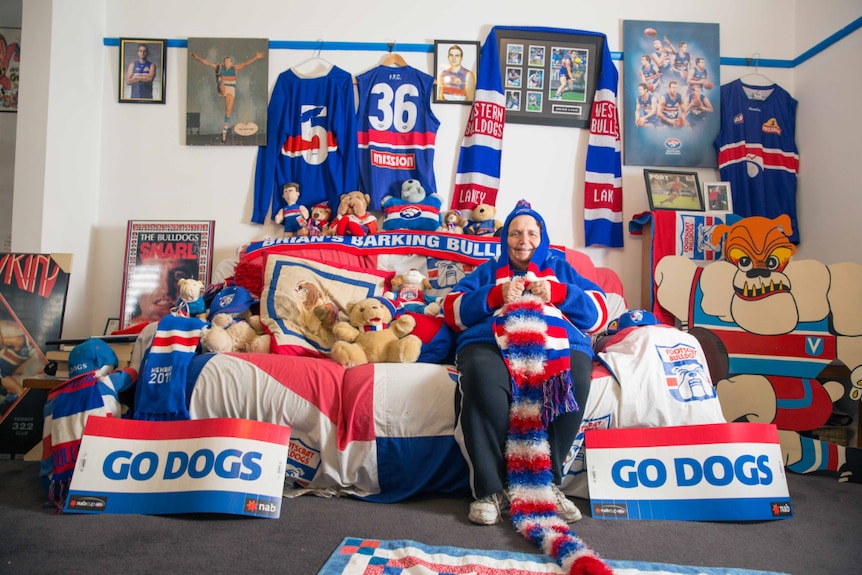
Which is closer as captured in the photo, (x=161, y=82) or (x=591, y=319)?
(x=591, y=319)

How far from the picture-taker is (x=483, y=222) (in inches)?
117

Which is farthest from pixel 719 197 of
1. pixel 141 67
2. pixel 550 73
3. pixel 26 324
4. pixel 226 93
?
pixel 26 324

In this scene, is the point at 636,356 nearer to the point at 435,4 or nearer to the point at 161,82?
the point at 435,4

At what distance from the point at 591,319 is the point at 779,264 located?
1.11 metres

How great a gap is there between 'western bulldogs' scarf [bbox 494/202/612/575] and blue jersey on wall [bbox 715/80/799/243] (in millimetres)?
1975

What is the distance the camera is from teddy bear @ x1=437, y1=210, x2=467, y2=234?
2955 millimetres

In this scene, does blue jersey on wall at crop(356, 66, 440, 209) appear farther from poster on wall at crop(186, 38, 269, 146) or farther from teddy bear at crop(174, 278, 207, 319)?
teddy bear at crop(174, 278, 207, 319)

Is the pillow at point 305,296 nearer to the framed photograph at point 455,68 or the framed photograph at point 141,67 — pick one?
the framed photograph at point 455,68

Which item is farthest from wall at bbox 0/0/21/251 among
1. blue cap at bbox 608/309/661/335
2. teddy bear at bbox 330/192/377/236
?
blue cap at bbox 608/309/661/335

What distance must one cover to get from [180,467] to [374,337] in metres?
0.75

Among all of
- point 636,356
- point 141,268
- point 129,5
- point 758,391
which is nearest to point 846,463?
point 758,391

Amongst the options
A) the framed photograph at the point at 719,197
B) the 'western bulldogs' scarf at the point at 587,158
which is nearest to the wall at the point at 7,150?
the 'western bulldogs' scarf at the point at 587,158

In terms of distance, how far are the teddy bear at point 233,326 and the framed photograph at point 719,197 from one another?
2475mm

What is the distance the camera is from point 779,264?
242 centimetres
